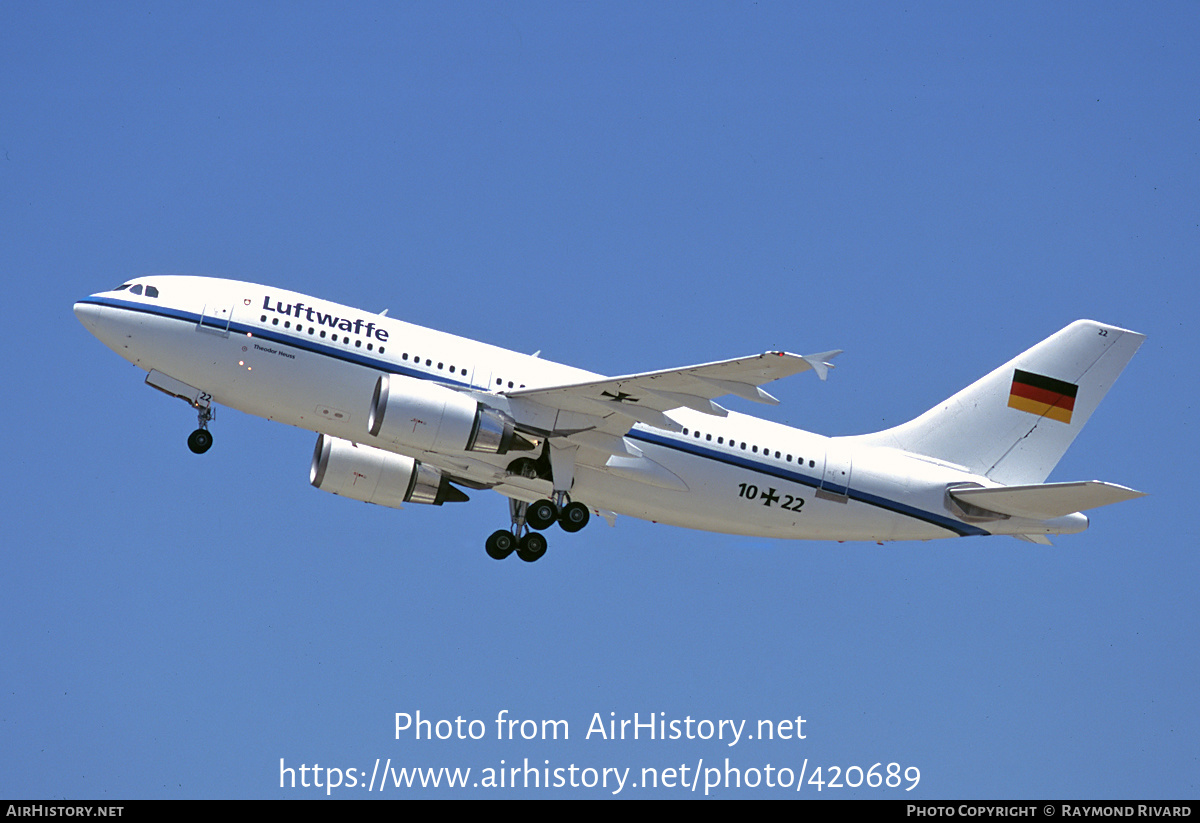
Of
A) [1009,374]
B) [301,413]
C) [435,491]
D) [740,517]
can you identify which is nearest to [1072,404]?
[1009,374]

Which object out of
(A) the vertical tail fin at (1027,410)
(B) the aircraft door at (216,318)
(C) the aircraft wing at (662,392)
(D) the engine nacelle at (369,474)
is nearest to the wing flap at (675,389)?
(C) the aircraft wing at (662,392)

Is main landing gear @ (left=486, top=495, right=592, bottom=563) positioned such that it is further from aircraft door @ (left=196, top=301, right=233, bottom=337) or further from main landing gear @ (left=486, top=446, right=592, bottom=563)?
aircraft door @ (left=196, top=301, right=233, bottom=337)

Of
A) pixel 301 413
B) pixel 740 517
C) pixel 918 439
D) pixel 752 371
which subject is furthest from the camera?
pixel 918 439

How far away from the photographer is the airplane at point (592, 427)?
33.8 meters

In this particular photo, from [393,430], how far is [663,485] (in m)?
6.56

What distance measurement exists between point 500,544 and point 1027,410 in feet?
45.8

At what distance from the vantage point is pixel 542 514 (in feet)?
117

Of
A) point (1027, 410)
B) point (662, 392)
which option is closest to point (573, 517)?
point (662, 392)

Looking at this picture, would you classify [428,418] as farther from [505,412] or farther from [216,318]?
[216,318]

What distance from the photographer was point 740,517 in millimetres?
36406

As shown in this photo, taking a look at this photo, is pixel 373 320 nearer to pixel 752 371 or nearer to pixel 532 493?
pixel 532 493

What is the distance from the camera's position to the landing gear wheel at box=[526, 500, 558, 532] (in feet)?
117

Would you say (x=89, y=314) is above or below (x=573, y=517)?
above

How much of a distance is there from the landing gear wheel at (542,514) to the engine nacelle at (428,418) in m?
2.32
